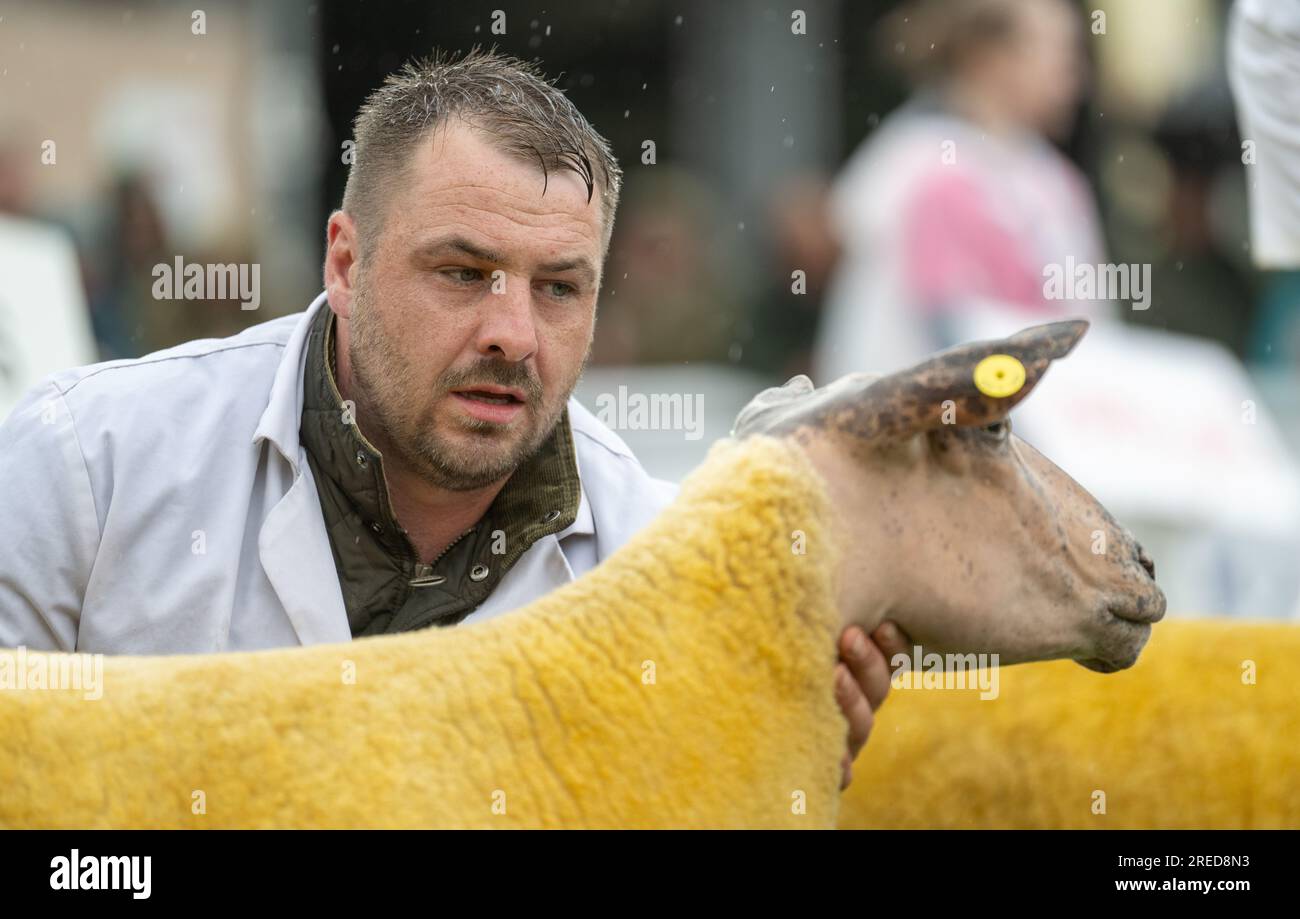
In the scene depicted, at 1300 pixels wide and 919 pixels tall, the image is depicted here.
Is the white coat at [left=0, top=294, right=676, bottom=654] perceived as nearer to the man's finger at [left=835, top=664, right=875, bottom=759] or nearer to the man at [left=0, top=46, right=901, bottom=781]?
the man at [left=0, top=46, right=901, bottom=781]

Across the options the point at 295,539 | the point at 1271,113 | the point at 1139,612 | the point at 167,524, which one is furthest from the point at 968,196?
the point at 167,524

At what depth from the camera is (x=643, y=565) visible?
251 cm

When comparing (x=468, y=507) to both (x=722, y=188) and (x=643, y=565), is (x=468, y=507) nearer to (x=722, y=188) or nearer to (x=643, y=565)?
(x=643, y=565)

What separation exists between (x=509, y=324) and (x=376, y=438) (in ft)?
1.47

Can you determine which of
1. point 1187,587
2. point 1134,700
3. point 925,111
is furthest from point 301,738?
point 925,111

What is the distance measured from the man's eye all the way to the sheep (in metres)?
0.69

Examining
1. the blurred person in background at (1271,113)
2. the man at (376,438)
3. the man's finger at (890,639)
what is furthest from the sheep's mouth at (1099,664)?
the blurred person in background at (1271,113)

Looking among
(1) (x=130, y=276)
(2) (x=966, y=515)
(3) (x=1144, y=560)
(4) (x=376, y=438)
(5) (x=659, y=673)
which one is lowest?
(5) (x=659, y=673)

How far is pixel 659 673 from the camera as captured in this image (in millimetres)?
2453

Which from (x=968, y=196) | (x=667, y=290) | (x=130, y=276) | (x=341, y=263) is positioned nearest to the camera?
(x=341, y=263)

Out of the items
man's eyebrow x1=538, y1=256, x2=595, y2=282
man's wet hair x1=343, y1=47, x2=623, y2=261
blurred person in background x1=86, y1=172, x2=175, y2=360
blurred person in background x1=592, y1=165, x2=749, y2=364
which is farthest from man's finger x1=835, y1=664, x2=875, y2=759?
blurred person in background x1=592, y1=165, x2=749, y2=364

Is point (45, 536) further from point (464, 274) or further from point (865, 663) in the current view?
point (865, 663)

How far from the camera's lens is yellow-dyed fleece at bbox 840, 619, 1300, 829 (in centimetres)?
401
